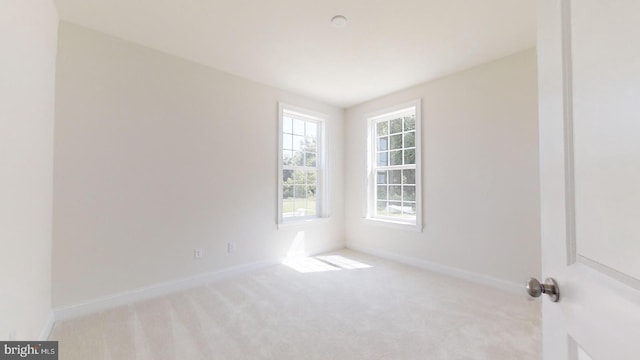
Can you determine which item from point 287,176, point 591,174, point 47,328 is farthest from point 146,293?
point 591,174

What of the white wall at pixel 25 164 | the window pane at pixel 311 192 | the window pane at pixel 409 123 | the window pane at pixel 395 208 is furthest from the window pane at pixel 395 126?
the white wall at pixel 25 164

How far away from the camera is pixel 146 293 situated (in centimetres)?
267

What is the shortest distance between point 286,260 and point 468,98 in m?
3.23

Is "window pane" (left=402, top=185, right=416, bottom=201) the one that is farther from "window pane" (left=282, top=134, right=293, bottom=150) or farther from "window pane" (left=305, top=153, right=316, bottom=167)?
"window pane" (left=282, top=134, right=293, bottom=150)

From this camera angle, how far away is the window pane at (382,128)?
4293 mm

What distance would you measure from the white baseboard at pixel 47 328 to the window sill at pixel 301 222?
2.36 meters

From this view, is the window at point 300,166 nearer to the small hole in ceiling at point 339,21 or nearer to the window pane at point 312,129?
the window pane at point 312,129

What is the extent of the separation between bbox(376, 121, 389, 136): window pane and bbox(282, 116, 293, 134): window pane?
143 centimetres

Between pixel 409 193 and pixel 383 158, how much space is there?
73 centimetres

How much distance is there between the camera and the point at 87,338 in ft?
6.52

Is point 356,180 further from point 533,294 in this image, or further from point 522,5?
point 533,294

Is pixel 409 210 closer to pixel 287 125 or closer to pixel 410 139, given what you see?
pixel 410 139

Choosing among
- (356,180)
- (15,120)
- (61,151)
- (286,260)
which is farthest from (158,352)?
(356,180)

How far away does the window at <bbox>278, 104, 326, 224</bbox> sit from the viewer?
4027 millimetres
